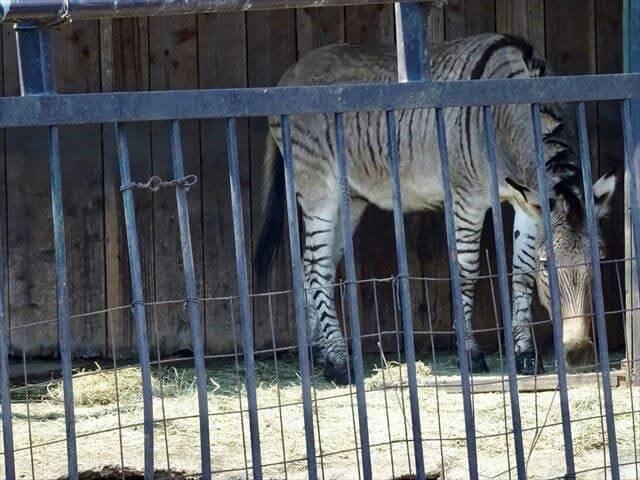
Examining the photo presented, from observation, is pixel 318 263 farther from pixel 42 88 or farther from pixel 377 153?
pixel 42 88

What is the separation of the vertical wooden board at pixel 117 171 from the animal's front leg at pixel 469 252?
2.19 metres

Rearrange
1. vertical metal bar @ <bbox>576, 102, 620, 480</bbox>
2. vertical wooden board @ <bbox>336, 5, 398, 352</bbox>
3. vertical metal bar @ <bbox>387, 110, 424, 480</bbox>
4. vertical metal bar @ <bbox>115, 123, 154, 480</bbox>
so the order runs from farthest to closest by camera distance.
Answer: vertical wooden board @ <bbox>336, 5, 398, 352</bbox> → vertical metal bar @ <bbox>576, 102, 620, 480</bbox> → vertical metal bar @ <bbox>387, 110, 424, 480</bbox> → vertical metal bar @ <bbox>115, 123, 154, 480</bbox>

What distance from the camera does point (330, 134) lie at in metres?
8.57

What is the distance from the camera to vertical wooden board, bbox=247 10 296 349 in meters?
8.61

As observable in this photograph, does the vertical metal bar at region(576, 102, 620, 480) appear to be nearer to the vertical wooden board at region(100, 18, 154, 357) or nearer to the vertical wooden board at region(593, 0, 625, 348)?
the vertical wooden board at region(593, 0, 625, 348)

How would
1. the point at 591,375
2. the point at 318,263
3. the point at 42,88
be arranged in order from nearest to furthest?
the point at 42,88, the point at 591,375, the point at 318,263

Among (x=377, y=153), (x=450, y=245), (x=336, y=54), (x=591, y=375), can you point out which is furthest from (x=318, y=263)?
(x=450, y=245)

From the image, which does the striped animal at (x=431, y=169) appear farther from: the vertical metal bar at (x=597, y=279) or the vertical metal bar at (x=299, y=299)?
the vertical metal bar at (x=299, y=299)

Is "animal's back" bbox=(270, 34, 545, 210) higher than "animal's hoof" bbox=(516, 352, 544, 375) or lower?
higher

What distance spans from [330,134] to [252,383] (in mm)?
5556

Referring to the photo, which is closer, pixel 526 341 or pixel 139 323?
pixel 139 323

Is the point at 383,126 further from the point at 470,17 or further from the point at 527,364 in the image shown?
the point at 527,364

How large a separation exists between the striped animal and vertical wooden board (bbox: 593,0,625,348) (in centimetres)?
52

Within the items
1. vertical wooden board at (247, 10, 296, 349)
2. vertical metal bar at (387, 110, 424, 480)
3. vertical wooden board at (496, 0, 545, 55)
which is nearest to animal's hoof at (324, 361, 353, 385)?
vertical wooden board at (247, 10, 296, 349)
